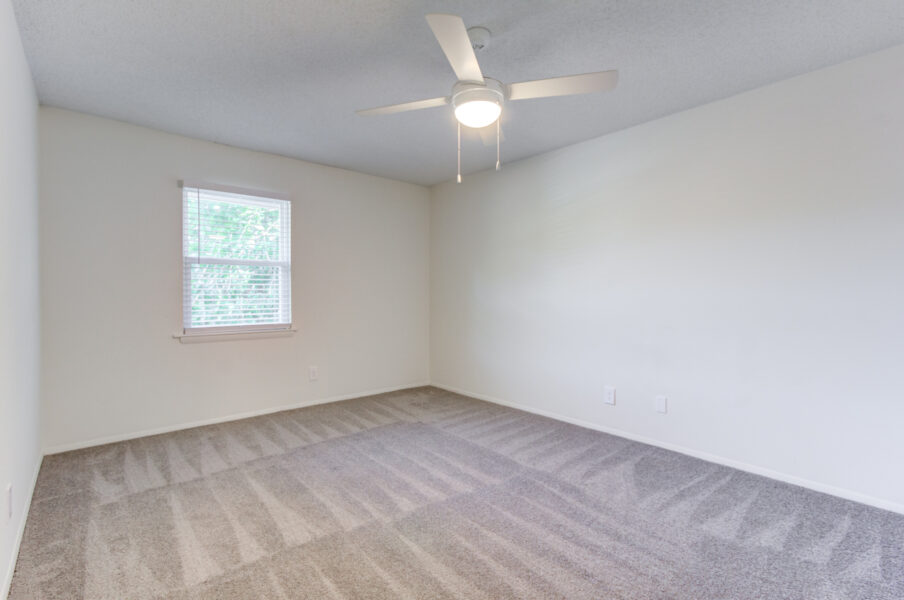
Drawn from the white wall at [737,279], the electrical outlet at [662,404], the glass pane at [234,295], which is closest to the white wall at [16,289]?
the glass pane at [234,295]

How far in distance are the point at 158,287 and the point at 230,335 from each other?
67 centimetres

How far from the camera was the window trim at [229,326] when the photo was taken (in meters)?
3.48

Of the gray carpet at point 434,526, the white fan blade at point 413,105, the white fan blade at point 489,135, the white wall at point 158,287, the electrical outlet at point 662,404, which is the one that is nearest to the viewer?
the gray carpet at point 434,526

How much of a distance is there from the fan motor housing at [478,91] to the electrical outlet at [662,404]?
2478 mm

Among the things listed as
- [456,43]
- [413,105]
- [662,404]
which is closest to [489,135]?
[413,105]

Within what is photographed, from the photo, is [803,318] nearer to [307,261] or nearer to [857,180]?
[857,180]

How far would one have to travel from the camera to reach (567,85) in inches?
74.0

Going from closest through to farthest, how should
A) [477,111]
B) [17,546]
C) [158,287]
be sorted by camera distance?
[17,546]
[477,111]
[158,287]

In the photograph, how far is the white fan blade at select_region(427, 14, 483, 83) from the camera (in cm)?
146

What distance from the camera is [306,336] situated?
4.21m

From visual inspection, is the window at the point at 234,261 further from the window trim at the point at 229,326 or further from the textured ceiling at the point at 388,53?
the textured ceiling at the point at 388,53

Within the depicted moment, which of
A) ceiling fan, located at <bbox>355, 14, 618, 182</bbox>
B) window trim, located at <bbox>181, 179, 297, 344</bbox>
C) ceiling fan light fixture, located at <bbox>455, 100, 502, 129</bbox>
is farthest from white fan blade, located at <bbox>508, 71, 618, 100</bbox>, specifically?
window trim, located at <bbox>181, 179, 297, 344</bbox>

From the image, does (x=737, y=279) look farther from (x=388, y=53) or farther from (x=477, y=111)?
(x=388, y=53)

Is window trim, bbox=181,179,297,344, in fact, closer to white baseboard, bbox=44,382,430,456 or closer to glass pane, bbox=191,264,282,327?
glass pane, bbox=191,264,282,327
